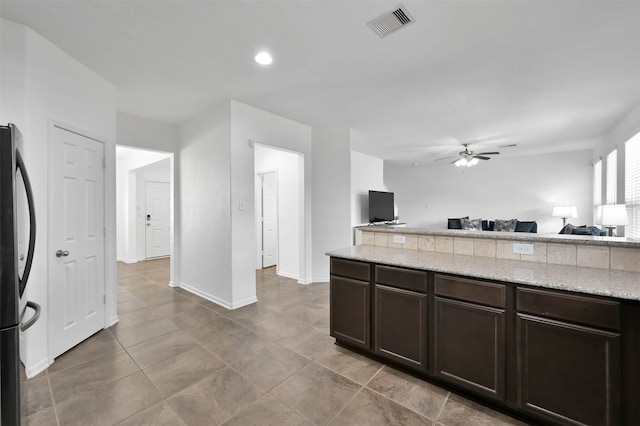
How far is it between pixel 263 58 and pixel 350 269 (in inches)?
82.8

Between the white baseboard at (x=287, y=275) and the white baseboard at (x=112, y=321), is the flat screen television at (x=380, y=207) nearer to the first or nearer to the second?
the white baseboard at (x=287, y=275)

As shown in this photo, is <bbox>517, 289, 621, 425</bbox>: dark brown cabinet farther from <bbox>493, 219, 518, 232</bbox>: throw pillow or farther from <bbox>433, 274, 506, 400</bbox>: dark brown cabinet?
<bbox>493, 219, 518, 232</bbox>: throw pillow

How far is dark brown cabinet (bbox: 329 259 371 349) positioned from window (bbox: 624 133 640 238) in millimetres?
4270

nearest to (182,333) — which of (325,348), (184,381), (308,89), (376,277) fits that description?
(184,381)

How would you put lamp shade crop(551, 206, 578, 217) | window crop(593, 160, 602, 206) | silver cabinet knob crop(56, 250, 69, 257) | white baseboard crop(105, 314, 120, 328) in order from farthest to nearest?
1. lamp shade crop(551, 206, 578, 217)
2. window crop(593, 160, 602, 206)
3. white baseboard crop(105, 314, 120, 328)
4. silver cabinet knob crop(56, 250, 69, 257)

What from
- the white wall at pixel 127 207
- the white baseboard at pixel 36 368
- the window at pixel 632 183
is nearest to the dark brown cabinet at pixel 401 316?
the white baseboard at pixel 36 368

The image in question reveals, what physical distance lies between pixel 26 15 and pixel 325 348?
11.6ft

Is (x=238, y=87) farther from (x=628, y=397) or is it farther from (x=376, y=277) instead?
(x=628, y=397)

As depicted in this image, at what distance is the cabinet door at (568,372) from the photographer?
143 centimetres

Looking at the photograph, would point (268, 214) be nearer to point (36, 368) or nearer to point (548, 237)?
point (36, 368)

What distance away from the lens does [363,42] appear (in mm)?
2322

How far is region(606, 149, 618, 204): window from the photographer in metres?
4.92

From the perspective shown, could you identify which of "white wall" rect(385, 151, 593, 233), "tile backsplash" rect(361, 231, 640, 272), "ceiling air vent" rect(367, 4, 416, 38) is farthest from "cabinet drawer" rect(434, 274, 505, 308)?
"white wall" rect(385, 151, 593, 233)

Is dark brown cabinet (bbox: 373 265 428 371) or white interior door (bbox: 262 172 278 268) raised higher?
white interior door (bbox: 262 172 278 268)
